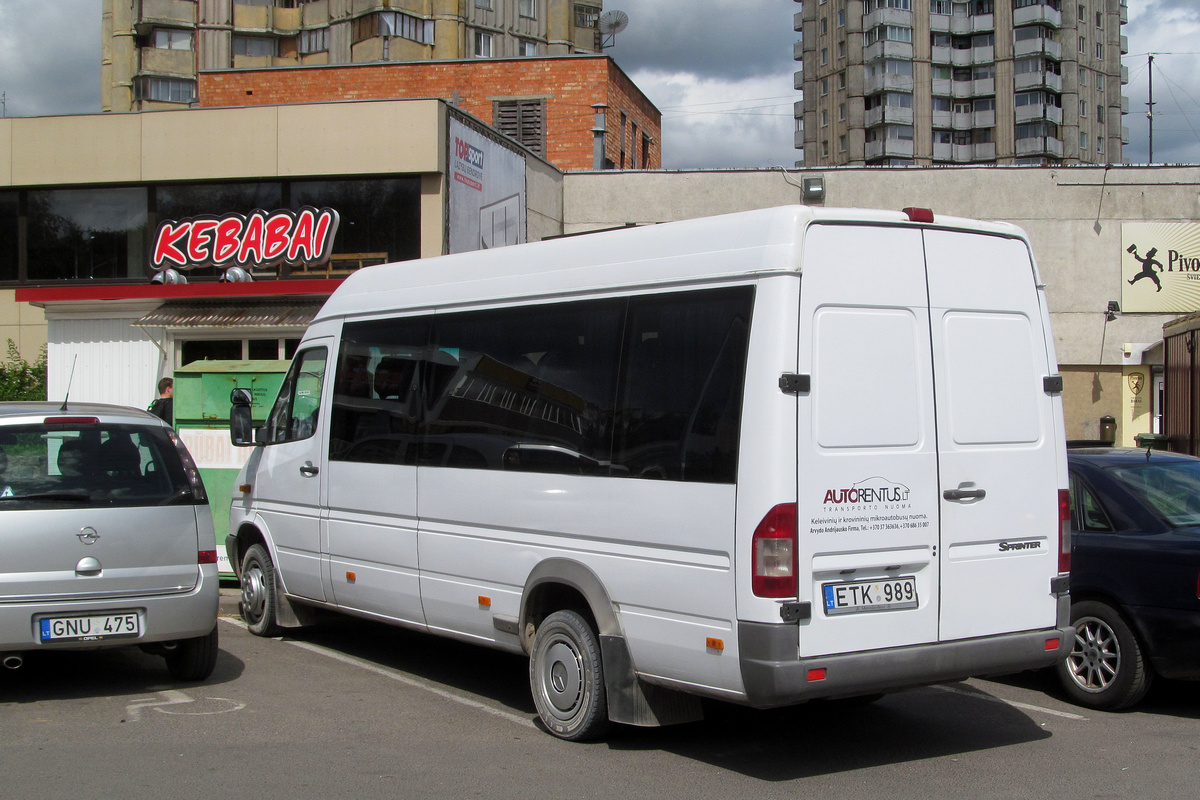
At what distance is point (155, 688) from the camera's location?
733cm

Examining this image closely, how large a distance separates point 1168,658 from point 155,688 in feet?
19.5

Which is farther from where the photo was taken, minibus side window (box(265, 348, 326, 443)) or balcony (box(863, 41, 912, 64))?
balcony (box(863, 41, 912, 64))

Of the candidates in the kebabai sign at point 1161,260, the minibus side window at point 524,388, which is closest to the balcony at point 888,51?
the kebabai sign at point 1161,260

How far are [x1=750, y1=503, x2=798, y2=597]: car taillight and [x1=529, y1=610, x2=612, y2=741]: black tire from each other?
1.22 meters

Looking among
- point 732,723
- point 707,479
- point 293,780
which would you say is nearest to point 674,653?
point 707,479

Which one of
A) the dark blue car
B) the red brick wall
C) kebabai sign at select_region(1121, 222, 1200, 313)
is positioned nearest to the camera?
the dark blue car

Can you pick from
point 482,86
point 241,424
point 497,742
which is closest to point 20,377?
point 241,424

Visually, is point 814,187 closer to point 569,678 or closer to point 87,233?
point 87,233

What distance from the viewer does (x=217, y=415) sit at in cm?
1120

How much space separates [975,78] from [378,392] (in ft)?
299

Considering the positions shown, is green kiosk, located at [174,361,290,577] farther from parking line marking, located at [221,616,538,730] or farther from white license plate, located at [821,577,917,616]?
white license plate, located at [821,577,917,616]

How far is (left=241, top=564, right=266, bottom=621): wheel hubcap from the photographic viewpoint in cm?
906

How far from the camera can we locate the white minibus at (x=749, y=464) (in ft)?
17.0

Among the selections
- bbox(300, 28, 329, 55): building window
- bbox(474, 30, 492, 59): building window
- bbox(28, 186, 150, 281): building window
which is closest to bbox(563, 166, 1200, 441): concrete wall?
bbox(28, 186, 150, 281): building window
